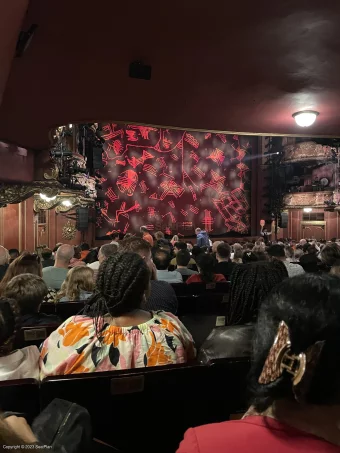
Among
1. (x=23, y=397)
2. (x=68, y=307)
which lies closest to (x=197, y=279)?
(x=68, y=307)

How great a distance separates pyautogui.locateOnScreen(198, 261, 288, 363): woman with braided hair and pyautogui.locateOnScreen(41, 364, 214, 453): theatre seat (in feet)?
0.75

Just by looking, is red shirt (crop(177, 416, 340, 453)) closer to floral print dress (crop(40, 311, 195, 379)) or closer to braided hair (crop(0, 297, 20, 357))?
floral print dress (crop(40, 311, 195, 379))

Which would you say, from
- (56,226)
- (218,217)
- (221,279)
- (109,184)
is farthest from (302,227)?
(221,279)

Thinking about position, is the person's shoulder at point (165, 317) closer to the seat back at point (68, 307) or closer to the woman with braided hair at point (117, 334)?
the woman with braided hair at point (117, 334)

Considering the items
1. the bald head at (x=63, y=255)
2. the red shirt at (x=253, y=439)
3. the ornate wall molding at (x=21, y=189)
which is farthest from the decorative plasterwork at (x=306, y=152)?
the red shirt at (x=253, y=439)

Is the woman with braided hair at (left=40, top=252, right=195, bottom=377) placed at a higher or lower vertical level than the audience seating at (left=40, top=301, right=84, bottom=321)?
higher

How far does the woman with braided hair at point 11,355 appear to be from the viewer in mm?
1580

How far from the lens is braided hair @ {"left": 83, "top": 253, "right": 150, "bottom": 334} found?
179 cm

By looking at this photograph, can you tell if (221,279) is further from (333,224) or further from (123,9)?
(333,224)

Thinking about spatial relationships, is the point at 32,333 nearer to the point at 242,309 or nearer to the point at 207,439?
the point at 242,309

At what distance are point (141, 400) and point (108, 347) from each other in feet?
0.96

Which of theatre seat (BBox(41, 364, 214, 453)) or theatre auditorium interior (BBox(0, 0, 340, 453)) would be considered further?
theatre seat (BBox(41, 364, 214, 453))

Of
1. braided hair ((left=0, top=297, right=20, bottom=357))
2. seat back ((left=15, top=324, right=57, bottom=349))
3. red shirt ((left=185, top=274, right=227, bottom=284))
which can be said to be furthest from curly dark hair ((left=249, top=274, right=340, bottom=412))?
red shirt ((left=185, top=274, right=227, bottom=284))

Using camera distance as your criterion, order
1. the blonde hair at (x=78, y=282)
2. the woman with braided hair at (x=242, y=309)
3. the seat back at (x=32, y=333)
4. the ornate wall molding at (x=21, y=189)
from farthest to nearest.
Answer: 1. the ornate wall molding at (x=21, y=189)
2. the blonde hair at (x=78, y=282)
3. the seat back at (x=32, y=333)
4. the woman with braided hair at (x=242, y=309)
